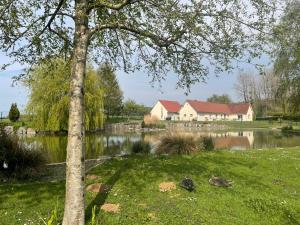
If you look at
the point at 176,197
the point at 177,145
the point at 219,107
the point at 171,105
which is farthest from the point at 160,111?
the point at 176,197

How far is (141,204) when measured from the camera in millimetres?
8680

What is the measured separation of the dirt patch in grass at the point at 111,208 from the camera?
8233 millimetres

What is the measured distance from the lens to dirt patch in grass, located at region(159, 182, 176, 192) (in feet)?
32.1

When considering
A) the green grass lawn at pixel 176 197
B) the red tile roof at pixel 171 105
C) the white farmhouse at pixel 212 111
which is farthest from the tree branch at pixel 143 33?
the red tile roof at pixel 171 105

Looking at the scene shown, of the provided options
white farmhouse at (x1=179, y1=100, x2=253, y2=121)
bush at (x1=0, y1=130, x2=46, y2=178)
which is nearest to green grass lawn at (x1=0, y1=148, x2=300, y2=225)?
bush at (x1=0, y1=130, x2=46, y2=178)

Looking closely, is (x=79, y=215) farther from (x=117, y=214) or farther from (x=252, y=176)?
(x=252, y=176)

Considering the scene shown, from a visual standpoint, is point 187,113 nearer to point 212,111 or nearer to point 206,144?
point 212,111

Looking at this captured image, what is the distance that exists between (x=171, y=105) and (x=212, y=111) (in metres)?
12.3

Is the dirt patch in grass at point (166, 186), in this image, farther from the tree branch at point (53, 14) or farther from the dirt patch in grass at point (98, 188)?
the tree branch at point (53, 14)

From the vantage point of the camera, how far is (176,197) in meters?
9.30

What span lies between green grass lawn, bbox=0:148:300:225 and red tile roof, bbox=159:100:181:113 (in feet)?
317

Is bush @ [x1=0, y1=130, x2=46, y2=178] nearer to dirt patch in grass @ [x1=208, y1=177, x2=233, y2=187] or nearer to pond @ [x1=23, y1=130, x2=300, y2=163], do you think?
pond @ [x1=23, y1=130, x2=300, y2=163]

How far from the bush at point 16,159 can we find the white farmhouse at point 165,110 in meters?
96.1

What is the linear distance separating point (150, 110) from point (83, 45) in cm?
10325
